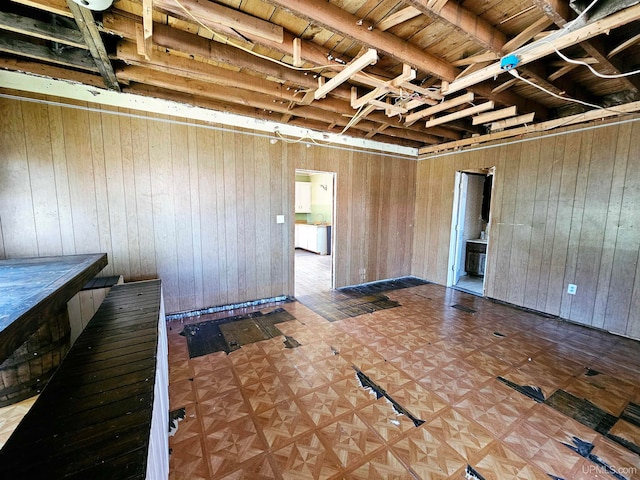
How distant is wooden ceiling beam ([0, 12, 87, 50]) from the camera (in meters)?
1.77

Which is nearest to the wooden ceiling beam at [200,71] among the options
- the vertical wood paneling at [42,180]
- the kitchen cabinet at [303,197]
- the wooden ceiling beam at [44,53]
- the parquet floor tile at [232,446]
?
the wooden ceiling beam at [44,53]

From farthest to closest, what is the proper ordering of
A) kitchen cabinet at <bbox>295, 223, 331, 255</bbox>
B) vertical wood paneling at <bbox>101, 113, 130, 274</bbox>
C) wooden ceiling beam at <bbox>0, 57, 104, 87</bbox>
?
1. kitchen cabinet at <bbox>295, 223, 331, 255</bbox>
2. vertical wood paneling at <bbox>101, 113, 130, 274</bbox>
3. wooden ceiling beam at <bbox>0, 57, 104, 87</bbox>

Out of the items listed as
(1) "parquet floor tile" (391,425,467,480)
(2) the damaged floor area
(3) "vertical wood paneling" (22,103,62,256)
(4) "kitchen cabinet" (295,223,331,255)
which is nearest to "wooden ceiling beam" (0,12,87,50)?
(3) "vertical wood paneling" (22,103,62,256)

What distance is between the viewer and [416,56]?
6.85 ft

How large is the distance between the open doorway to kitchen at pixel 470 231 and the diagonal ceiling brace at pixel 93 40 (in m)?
4.82

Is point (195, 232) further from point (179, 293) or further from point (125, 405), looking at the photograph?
point (125, 405)

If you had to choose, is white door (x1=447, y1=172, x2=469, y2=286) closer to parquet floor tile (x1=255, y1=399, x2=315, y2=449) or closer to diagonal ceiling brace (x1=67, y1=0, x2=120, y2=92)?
parquet floor tile (x1=255, y1=399, x2=315, y2=449)

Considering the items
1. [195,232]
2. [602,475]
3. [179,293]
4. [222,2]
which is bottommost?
[602,475]

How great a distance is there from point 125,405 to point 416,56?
2850mm

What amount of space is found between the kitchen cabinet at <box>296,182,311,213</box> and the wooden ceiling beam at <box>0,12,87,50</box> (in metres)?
6.10

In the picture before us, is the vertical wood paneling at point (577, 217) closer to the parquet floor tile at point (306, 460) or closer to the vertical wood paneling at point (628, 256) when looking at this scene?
the vertical wood paneling at point (628, 256)

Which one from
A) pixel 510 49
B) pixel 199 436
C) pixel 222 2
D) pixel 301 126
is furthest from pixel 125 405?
pixel 301 126

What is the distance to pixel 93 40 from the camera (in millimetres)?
1896

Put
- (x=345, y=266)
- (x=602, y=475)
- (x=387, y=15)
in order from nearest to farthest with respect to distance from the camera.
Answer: (x=602, y=475), (x=387, y=15), (x=345, y=266)
